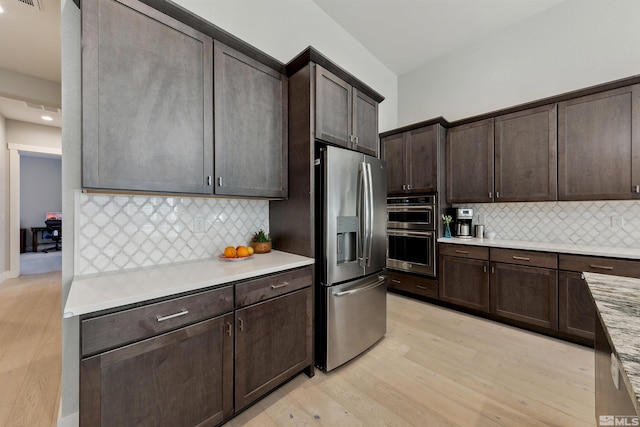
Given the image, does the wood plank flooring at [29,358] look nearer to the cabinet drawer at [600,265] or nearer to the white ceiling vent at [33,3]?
the white ceiling vent at [33,3]

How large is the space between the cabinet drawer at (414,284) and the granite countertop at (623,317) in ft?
6.60

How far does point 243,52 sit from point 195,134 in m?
0.76

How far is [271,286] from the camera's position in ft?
5.41

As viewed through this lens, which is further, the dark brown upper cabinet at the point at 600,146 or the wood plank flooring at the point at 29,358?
the dark brown upper cabinet at the point at 600,146

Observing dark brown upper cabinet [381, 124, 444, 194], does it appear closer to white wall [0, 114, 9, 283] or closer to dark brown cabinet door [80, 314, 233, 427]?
dark brown cabinet door [80, 314, 233, 427]

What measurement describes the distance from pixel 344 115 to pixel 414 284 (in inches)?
99.1

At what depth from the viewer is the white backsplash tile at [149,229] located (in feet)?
4.91

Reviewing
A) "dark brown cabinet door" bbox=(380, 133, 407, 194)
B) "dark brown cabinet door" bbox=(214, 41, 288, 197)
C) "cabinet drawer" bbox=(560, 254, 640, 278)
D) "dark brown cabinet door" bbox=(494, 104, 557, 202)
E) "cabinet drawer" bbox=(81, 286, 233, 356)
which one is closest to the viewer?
"cabinet drawer" bbox=(81, 286, 233, 356)

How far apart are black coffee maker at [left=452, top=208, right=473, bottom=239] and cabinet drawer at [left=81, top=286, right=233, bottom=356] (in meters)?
3.13

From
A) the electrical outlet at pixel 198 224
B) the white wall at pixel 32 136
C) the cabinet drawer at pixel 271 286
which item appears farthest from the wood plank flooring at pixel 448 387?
the white wall at pixel 32 136

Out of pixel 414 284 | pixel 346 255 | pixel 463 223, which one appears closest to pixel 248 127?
pixel 346 255

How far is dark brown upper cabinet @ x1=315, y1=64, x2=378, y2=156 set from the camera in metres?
2.02

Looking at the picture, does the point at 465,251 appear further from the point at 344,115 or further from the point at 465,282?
the point at 344,115

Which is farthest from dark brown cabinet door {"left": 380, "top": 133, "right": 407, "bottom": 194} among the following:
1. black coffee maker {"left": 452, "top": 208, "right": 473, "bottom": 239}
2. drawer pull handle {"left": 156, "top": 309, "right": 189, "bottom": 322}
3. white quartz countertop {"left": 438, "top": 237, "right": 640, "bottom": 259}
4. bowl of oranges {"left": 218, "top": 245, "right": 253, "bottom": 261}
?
drawer pull handle {"left": 156, "top": 309, "right": 189, "bottom": 322}
